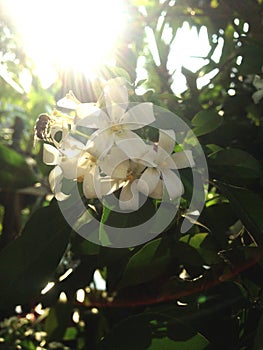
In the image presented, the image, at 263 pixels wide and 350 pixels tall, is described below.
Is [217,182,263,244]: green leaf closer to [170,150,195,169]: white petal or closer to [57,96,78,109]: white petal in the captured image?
[170,150,195,169]: white petal

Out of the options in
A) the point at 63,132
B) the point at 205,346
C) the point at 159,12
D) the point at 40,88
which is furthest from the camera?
the point at 40,88

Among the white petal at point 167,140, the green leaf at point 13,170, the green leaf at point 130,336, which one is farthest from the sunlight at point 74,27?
the green leaf at point 130,336

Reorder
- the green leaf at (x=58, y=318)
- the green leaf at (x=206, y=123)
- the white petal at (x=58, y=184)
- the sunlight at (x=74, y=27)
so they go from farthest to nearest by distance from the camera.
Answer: the sunlight at (x=74, y=27) < the green leaf at (x=58, y=318) < the green leaf at (x=206, y=123) < the white petal at (x=58, y=184)

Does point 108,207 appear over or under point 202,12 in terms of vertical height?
under

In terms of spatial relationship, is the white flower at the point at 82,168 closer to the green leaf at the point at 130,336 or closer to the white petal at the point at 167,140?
the white petal at the point at 167,140

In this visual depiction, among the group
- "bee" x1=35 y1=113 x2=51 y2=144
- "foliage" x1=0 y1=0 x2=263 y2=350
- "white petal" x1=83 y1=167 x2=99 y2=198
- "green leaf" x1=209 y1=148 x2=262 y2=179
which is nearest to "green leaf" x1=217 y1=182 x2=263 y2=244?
"foliage" x1=0 y1=0 x2=263 y2=350

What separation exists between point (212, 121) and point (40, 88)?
156 centimetres

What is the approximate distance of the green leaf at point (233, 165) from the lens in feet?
3.28

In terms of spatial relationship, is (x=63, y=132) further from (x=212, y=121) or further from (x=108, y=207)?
(x=212, y=121)

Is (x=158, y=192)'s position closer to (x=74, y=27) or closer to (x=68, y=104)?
(x=68, y=104)

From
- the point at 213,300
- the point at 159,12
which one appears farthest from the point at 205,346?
the point at 159,12

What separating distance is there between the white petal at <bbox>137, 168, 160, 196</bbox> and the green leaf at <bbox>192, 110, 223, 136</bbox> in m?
0.27

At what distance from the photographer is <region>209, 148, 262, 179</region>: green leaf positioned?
1000 millimetres

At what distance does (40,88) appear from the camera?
98.9 inches
